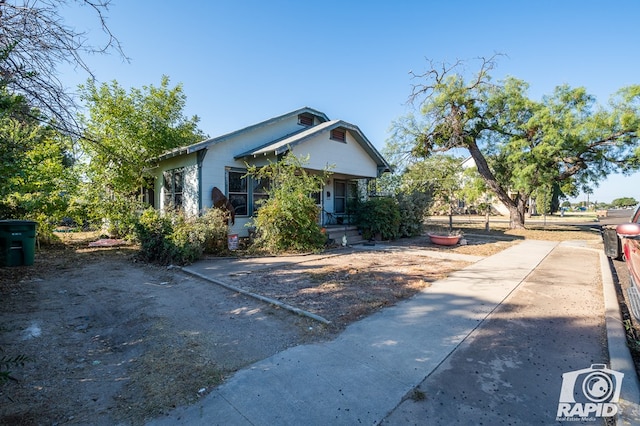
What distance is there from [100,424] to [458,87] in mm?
21083

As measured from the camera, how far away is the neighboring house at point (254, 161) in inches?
425

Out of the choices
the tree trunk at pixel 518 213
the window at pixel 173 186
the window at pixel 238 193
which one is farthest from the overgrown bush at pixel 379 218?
the tree trunk at pixel 518 213

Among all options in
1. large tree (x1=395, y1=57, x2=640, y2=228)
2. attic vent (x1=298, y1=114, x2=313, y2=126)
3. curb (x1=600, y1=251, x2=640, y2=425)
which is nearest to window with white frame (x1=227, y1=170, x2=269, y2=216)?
attic vent (x1=298, y1=114, x2=313, y2=126)

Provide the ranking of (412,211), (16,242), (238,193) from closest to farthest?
(16,242), (238,193), (412,211)

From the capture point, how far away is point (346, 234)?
13109mm

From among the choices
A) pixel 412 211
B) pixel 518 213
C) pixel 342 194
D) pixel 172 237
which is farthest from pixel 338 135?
pixel 518 213

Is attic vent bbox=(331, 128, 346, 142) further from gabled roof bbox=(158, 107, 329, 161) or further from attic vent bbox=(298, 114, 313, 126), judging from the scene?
gabled roof bbox=(158, 107, 329, 161)

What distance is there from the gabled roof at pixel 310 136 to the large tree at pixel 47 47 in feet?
20.5

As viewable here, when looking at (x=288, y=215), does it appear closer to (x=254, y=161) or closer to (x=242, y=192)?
(x=242, y=192)

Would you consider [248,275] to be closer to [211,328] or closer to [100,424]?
[211,328]

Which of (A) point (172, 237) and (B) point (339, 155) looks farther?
(B) point (339, 155)

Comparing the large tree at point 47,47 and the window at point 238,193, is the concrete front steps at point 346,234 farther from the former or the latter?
the large tree at point 47,47

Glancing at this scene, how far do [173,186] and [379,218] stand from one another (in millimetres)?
9379

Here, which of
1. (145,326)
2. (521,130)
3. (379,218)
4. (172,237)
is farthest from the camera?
(521,130)
